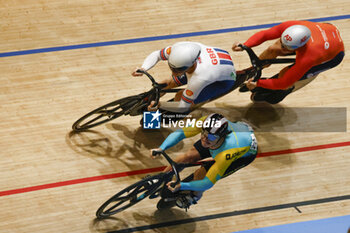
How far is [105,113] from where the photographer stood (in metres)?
5.28

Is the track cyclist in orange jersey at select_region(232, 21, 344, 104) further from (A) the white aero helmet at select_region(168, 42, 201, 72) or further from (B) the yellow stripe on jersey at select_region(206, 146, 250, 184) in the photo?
(B) the yellow stripe on jersey at select_region(206, 146, 250, 184)

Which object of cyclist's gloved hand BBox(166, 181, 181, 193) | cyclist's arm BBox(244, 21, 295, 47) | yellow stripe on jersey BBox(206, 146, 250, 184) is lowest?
cyclist's gloved hand BBox(166, 181, 181, 193)

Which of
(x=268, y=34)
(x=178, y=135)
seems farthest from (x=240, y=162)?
(x=268, y=34)

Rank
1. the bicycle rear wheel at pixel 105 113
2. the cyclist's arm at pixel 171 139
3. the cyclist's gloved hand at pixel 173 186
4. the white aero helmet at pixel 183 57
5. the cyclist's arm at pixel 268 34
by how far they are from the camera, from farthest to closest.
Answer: the cyclist's arm at pixel 268 34 → the bicycle rear wheel at pixel 105 113 → the white aero helmet at pixel 183 57 → the cyclist's arm at pixel 171 139 → the cyclist's gloved hand at pixel 173 186

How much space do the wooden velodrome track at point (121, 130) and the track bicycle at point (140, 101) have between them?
181 mm

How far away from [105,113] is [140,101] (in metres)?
0.48

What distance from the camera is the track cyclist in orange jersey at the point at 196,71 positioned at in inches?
178

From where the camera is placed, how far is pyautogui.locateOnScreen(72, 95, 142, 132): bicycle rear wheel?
510 centimetres

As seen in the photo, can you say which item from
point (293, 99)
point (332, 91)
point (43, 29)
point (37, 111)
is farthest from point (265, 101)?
point (43, 29)

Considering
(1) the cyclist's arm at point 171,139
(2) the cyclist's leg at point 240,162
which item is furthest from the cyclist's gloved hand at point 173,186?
(2) the cyclist's leg at point 240,162

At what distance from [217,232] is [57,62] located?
2993mm

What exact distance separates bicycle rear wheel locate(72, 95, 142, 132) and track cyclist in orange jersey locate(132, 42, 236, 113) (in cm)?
28

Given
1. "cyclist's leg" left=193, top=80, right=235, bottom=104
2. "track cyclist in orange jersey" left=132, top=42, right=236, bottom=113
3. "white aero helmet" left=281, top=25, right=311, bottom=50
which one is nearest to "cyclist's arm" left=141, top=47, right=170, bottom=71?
"track cyclist in orange jersey" left=132, top=42, right=236, bottom=113

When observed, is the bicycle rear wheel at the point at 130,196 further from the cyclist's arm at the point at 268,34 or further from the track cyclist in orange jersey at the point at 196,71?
the cyclist's arm at the point at 268,34
